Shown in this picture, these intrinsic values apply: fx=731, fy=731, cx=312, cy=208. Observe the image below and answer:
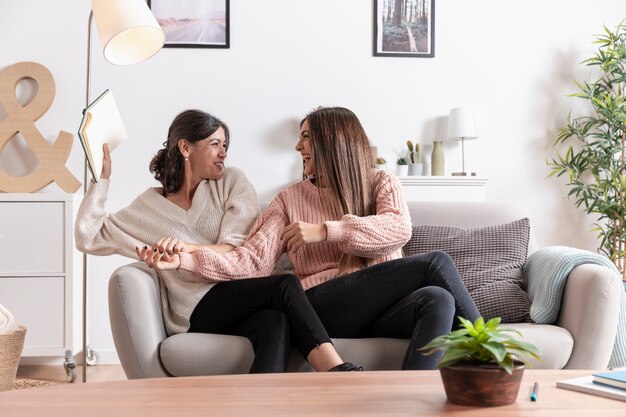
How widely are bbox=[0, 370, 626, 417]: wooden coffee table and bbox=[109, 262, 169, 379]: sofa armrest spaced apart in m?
0.74

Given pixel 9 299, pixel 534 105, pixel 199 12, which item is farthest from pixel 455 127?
pixel 9 299

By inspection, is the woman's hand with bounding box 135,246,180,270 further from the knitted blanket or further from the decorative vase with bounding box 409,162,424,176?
the decorative vase with bounding box 409,162,424,176

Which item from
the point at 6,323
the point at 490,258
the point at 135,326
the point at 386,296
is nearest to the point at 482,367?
the point at 386,296

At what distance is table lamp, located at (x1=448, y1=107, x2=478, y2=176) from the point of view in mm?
4020

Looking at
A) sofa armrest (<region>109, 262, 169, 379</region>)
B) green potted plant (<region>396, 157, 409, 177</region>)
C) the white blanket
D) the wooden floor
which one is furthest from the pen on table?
green potted plant (<region>396, 157, 409, 177</region>)

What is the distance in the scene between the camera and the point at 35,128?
3986 millimetres

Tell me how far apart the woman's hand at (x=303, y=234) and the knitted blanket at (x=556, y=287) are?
73 cm

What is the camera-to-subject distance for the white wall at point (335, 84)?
407cm

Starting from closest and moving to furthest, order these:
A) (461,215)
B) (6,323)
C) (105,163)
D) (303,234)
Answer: (303,234) → (105,163) → (461,215) → (6,323)

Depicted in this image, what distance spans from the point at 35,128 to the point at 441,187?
225 cm

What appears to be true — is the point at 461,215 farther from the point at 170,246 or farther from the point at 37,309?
the point at 37,309

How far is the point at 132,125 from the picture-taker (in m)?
4.07

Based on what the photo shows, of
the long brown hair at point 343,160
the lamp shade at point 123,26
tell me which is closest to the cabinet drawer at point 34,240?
the lamp shade at point 123,26

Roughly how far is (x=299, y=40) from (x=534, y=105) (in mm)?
1409
